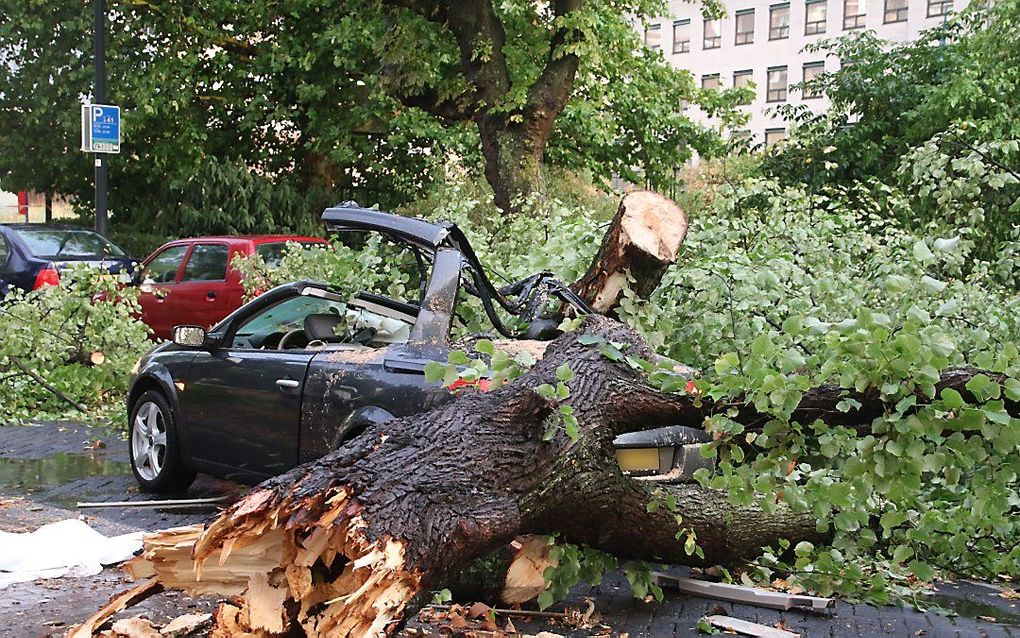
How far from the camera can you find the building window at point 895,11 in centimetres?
5738

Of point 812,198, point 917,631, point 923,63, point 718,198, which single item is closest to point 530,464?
point 917,631

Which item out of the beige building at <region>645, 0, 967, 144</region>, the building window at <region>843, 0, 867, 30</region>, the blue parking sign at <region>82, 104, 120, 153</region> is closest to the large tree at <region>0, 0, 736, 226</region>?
the blue parking sign at <region>82, 104, 120, 153</region>

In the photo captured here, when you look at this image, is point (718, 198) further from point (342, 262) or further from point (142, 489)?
point (142, 489)

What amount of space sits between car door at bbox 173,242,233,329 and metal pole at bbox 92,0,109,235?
14.1ft

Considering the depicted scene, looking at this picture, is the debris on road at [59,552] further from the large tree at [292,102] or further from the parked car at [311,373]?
the large tree at [292,102]

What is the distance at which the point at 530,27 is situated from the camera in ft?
68.2

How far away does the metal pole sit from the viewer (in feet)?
63.8

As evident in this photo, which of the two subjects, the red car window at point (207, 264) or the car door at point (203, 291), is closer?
the car door at point (203, 291)

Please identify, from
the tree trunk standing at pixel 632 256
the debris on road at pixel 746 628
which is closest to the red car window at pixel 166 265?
the tree trunk standing at pixel 632 256

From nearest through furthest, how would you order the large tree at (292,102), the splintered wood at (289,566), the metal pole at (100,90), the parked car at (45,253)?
the splintered wood at (289,566) < the parked car at (45,253) < the metal pole at (100,90) < the large tree at (292,102)

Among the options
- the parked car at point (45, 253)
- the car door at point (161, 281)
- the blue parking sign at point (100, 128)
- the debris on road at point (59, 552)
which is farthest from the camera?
the blue parking sign at point (100, 128)

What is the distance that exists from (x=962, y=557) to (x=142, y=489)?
17.1ft

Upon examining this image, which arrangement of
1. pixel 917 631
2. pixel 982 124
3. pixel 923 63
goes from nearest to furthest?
pixel 917 631 → pixel 982 124 → pixel 923 63

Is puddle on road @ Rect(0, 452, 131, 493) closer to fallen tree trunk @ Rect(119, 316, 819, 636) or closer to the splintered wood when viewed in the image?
the splintered wood
